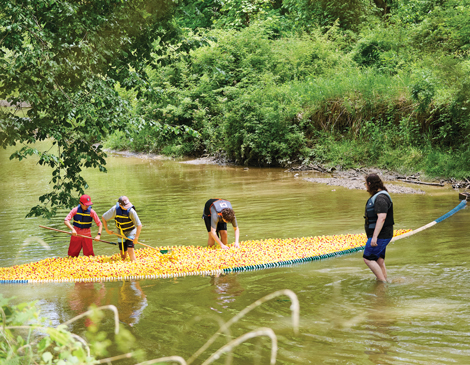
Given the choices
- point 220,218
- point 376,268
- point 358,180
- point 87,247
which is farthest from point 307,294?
point 358,180

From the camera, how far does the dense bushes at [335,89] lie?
1952 centimetres

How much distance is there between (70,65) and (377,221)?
560cm

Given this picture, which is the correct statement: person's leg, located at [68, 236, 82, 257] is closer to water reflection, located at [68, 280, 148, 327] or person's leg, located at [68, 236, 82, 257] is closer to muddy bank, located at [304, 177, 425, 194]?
water reflection, located at [68, 280, 148, 327]

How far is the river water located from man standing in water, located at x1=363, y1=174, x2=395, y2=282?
493 mm

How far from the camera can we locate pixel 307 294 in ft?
24.8

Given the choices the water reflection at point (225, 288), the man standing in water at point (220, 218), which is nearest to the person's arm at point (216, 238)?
the man standing in water at point (220, 218)

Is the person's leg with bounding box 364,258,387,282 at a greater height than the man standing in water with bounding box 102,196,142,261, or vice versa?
the man standing in water with bounding box 102,196,142,261

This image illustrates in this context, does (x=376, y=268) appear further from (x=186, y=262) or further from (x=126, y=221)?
(x=126, y=221)

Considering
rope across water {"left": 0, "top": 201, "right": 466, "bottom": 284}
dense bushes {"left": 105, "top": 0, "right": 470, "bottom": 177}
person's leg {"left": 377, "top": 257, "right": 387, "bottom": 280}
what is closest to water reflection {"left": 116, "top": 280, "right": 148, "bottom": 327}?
rope across water {"left": 0, "top": 201, "right": 466, "bottom": 284}

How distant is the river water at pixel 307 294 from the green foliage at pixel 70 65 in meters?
2.68

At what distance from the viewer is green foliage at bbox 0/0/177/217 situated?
7926 mm

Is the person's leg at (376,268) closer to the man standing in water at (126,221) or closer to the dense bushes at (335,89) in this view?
the man standing in water at (126,221)

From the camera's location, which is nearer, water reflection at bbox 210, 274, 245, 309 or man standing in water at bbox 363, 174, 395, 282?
man standing in water at bbox 363, 174, 395, 282

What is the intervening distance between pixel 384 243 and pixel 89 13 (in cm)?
643
